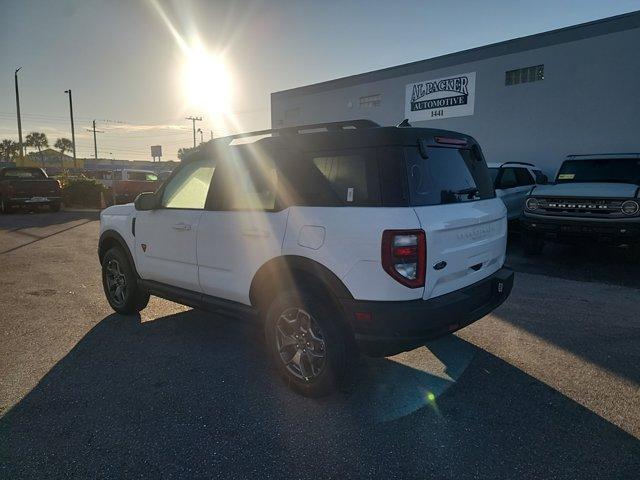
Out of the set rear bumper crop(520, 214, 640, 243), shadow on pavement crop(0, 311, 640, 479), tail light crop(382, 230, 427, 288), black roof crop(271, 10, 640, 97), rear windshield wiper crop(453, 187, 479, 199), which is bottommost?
shadow on pavement crop(0, 311, 640, 479)

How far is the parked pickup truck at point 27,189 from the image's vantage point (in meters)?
15.7

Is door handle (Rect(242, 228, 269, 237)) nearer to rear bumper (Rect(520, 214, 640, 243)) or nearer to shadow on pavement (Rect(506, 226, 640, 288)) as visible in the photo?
shadow on pavement (Rect(506, 226, 640, 288))

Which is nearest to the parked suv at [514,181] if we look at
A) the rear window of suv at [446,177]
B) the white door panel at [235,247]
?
the rear window of suv at [446,177]

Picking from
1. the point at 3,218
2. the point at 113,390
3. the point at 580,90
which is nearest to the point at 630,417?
the point at 113,390

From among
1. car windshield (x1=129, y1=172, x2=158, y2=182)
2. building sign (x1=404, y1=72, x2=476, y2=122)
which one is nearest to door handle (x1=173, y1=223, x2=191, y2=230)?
building sign (x1=404, y1=72, x2=476, y2=122)

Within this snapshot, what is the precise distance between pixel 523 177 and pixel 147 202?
28.6ft

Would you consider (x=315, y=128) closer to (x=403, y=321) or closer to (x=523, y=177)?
(x=403, y=321)

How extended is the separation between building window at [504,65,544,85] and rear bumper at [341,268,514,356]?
13503mm

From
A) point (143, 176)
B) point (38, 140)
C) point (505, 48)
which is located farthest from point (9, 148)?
point (505, 48)

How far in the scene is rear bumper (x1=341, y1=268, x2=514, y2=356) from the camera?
2.59 metres

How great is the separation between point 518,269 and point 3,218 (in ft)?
54.8

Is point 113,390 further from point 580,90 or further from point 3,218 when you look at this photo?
point 3,218

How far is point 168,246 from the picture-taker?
4.09m

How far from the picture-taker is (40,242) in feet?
32.8
